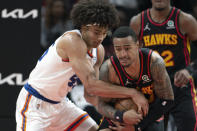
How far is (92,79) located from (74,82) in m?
0.52

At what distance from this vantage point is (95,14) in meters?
4.48

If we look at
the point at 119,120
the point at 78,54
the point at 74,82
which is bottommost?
the point at 119,120

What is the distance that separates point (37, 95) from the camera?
480cm

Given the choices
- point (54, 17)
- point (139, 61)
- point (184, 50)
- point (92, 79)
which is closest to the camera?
point (92, 79)

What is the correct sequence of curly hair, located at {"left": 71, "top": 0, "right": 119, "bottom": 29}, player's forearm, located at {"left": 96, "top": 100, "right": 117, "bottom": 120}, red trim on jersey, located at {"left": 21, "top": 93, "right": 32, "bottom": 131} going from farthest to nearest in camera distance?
red trim on jersey, located at {"left": 21, "top": 93, "right": 32, "bottom": 131} → player's forearm, located at {"left": 96, "top": 100, "right": 117, "bottom": 120} → curly hair, located at {"left": 71, "top": 0, "right": 119, "bottom": 29}

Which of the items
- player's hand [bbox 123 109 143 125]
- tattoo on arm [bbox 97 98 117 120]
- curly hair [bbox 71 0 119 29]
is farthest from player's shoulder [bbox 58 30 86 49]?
player's hand [bbox 123 109 143 125]

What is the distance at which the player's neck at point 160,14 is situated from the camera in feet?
19.8

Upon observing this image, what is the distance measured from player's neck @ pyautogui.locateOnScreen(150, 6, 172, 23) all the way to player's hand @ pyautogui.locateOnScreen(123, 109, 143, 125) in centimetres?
207

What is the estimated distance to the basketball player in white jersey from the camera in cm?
438

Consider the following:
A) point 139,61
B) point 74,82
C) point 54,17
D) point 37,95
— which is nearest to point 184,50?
point 139,61

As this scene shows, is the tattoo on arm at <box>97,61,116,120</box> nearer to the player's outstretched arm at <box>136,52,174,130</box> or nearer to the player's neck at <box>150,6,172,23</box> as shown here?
the player's outstretched arm at <box>136,52,174,130</box>

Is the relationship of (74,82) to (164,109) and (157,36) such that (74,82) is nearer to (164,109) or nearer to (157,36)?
(164,109)

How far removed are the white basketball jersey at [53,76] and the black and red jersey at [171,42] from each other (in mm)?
1420

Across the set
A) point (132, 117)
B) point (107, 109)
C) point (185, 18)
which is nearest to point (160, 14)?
point (185, 18)
